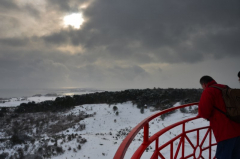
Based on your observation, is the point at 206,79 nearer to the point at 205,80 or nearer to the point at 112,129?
the point at 205,80

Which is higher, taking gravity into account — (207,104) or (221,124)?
(207,104)

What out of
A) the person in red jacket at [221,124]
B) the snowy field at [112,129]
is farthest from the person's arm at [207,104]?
the snowy field at [112,129]

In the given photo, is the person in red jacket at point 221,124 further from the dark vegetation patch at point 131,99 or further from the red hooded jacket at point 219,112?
the dark vegetation patch at point 131,99

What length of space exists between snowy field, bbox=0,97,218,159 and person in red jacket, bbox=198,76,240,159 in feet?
22.6

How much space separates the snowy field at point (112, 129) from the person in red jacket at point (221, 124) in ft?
22.6

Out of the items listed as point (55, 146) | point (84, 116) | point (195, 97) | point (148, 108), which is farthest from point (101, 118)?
point (195, 97)

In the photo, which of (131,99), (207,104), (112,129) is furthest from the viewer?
(131,99)

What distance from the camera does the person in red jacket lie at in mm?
2555

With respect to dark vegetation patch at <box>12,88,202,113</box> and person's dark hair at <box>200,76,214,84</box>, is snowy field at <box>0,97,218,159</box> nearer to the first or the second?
dark vegetation patch at <box>12,88,202,113</box>

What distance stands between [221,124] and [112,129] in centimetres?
1722

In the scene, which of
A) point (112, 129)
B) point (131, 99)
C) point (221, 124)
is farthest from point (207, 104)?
point (131, 99)

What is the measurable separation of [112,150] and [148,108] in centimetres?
1394

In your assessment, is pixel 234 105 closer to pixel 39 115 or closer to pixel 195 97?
pixel 195 97

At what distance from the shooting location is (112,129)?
1891 centimetres
